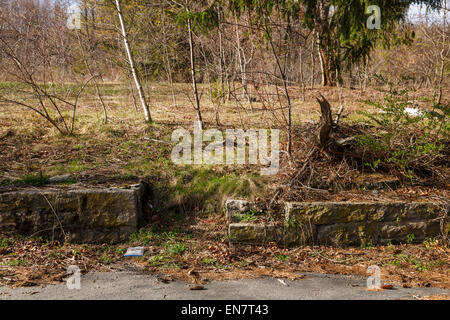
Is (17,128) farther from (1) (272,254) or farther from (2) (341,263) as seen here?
(2) (341,263)

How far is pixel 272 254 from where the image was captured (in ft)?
15.2

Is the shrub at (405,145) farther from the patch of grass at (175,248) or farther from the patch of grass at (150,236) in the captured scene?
the patch of grass at (150,236)

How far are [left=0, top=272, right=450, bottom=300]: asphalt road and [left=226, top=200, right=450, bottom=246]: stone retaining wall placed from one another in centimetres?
92

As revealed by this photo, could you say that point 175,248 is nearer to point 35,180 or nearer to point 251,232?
point 251,232

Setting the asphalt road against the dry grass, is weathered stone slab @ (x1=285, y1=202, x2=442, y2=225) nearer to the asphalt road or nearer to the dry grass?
the dry grass

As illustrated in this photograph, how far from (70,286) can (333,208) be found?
3225 millimetres

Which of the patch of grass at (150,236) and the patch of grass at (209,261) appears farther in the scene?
the patch of grass at (150,236)

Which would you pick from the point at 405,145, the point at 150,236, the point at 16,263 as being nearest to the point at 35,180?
the point at 16,263

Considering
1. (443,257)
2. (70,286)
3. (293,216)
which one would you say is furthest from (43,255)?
(443,257)

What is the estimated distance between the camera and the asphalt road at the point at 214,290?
3.48 metres

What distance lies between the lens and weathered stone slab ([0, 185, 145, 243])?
4.85m

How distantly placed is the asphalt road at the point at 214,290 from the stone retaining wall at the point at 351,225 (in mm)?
922

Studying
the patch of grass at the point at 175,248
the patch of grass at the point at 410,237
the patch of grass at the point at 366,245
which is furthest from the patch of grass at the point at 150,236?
the patch of grass at the point at 410,237

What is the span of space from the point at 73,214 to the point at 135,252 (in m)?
1.07
